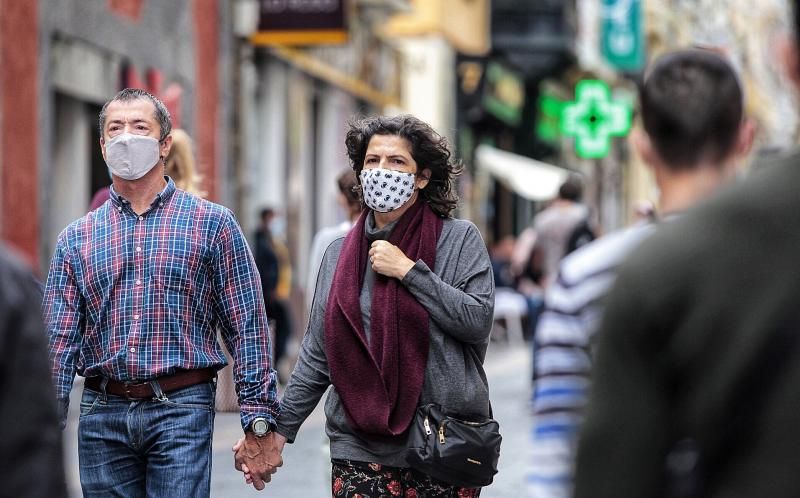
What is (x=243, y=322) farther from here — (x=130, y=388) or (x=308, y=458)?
(x=308, y=458)

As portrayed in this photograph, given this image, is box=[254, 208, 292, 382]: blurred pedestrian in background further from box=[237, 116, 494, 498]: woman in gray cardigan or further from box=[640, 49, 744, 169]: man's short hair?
box=[640, 49, 744, 169]: man's short hair

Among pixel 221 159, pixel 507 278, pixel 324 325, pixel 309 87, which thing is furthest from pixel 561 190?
pixel 507 278

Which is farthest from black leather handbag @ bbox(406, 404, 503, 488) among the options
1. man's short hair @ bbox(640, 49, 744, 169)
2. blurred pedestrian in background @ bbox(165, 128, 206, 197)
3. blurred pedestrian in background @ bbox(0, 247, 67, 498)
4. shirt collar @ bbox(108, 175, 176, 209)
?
blurred pedestrian in background @ bbox(0, 247, 67, 498)

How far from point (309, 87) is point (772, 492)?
78.7 ft

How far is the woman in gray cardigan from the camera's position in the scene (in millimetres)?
5555

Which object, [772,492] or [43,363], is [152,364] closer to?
[43,363]

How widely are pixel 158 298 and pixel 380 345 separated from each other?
0.68 m

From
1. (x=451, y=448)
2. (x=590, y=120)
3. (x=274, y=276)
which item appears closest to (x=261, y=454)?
(x=451, y=448)

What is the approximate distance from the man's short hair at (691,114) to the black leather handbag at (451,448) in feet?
8.48

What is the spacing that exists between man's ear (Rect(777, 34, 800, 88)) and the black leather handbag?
117 inches

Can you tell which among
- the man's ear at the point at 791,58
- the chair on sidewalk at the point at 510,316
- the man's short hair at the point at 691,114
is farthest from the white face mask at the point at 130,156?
the chair on sidewalk at the point at 510,316

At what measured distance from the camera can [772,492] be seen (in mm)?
2383

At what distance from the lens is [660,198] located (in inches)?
119

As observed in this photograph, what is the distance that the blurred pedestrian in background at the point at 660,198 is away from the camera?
2.87 metres
